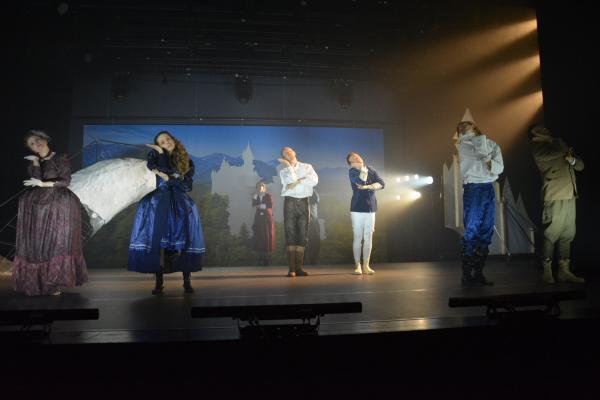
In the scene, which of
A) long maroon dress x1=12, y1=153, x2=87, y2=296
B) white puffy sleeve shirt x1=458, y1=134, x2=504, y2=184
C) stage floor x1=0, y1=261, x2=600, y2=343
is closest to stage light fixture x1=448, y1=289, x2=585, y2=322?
stage floor x1=0, y1=261, x2=600, y2=343

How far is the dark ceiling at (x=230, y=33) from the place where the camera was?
17.9ft

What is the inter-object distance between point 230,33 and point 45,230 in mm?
4162

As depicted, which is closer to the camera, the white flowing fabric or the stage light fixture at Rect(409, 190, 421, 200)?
the white flowing fabric

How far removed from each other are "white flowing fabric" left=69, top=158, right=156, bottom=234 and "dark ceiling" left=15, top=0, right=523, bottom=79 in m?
1.68

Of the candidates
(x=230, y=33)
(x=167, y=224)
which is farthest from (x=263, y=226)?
(x=167, y=224)

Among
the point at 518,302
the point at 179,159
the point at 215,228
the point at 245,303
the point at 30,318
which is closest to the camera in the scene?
the point at 30,318

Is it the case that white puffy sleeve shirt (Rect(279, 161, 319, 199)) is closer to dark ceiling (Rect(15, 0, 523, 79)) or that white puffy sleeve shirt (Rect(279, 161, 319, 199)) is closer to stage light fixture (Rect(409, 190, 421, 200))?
dark ceiling (Rect(15, 0, 523, 79))

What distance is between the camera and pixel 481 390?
1.47 metres

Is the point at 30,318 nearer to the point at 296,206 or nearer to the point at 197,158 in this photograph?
the point at 296,206

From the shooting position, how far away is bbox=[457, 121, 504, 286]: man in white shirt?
145 inches

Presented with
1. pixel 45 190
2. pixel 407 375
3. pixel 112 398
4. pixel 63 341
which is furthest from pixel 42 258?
pixel 407 375

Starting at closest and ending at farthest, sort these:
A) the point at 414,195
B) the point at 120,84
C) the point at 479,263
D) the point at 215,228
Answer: the point at 479,263 → the point at 120,84 → the point at 215,228 → the point at 414,195

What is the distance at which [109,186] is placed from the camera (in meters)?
6.99

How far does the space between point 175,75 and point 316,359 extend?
22.4ft
